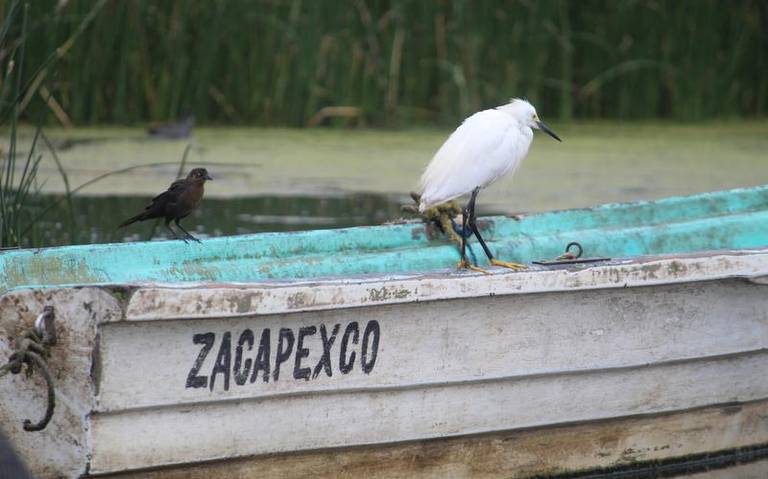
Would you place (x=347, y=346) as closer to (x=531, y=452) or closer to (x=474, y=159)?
(x=531, y=452)

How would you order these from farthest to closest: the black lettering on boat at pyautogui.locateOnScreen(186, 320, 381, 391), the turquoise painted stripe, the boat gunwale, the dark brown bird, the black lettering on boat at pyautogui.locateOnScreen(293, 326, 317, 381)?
the dark brown bird < the turquoise painted stripe < the black lettering on boat at pyautogui.locateOnScreen(293, 326, 317, 381) < the black lettering on boat at pyautogui.locateOnScreen(186, 320, 381, 391) < the boat gunwale

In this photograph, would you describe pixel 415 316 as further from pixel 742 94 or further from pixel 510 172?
pixel 742 94

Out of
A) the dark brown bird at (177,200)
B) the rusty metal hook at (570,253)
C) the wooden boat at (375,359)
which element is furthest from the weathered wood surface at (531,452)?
the dark brown bird at (177,200)

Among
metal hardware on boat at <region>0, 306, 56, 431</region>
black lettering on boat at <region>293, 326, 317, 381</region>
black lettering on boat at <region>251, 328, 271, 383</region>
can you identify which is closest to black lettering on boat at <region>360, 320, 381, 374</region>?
black lettering on boat at <region>293, 326, 317, 381</region>

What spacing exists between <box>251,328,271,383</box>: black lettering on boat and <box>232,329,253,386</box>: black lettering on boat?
0.02 m

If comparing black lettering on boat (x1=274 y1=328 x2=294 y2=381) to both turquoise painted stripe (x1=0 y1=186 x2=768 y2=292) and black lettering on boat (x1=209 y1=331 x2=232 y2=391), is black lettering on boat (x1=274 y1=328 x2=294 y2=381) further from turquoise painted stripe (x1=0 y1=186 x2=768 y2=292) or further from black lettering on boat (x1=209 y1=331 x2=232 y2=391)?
turquoise painted stripe (x1=0 y1=186 x2=768 y2=292)

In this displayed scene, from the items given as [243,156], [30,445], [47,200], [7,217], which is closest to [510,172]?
[7,217]

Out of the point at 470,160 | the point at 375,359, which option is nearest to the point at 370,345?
the point at 375,359

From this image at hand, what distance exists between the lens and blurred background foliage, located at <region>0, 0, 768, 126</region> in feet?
26.7

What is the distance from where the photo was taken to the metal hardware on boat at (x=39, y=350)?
2.80 metres

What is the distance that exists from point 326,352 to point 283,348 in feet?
0.39

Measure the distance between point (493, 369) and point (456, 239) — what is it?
100 cm

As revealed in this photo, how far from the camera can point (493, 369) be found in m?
3.46

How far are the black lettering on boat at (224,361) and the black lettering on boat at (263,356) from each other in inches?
2.6
